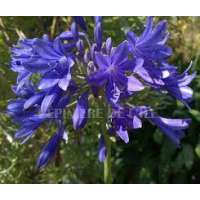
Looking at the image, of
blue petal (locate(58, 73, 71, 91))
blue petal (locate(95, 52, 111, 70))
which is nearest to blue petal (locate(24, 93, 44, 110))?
blue petal (locate(58, 73, 71, 91))

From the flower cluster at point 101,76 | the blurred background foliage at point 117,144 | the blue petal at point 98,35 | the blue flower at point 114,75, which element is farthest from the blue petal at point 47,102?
the blurred background foliage at point 117,144

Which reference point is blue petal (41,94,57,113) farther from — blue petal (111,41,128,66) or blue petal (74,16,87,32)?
blue petal (74,16,87,32)

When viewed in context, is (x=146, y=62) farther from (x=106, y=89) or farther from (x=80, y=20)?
(x=80, y=20)

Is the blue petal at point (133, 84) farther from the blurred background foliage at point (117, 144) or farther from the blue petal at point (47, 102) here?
the blurred background foliage at point (117, 144)

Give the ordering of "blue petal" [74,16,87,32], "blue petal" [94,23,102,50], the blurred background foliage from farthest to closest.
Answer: the blurred background foliage
"blue petal" [74,16,87,32]
"blue petal" [94,23,102,50]

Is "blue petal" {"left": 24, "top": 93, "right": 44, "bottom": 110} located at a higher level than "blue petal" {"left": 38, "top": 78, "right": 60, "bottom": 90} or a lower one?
lower

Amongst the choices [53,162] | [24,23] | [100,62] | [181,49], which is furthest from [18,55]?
[181,49]

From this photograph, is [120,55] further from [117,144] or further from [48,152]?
[117,144]
